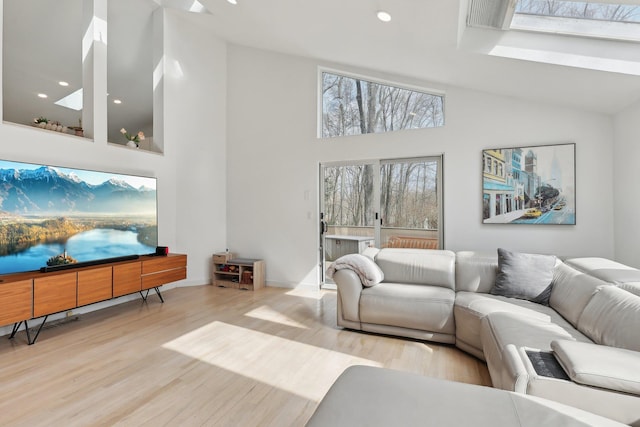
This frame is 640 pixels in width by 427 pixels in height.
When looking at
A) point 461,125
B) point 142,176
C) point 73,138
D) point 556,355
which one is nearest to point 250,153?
point 142,176

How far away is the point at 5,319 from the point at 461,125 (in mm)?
4968

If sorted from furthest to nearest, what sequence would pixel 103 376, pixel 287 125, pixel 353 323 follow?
pixel 287 125 < pixel 353 323 < pixel 103 376

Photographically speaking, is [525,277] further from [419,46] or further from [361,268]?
[419,46]

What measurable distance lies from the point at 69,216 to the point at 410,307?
357 cm

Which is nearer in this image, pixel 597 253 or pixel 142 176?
pixel 597 253

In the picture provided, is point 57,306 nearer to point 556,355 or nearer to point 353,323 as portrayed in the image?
point 353,323

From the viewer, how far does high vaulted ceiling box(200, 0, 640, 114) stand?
264 centimetres

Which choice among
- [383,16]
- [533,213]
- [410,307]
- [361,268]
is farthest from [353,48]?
[410,307]

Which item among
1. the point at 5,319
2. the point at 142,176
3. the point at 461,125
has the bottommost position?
the point at 5,319

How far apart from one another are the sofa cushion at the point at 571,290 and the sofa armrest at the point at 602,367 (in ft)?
2.93

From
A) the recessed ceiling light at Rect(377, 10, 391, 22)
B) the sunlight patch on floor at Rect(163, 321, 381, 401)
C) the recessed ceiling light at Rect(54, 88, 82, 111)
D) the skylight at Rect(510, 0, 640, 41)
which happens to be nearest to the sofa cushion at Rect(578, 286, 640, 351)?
the sunlight patch on floor at Rect(163, 321, 381, 401)

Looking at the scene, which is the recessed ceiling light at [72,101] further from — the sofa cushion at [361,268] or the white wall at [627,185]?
the white wall at [627,185]

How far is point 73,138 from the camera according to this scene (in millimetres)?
3416

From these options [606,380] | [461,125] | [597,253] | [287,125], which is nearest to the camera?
[606,380]
